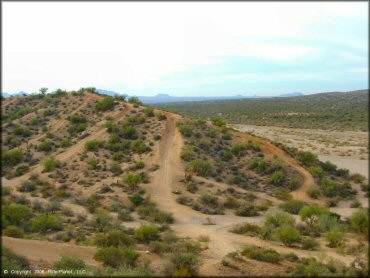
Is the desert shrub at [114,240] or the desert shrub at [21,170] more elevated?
the desert shrub at [21,170]

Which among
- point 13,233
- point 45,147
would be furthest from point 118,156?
point 13,233

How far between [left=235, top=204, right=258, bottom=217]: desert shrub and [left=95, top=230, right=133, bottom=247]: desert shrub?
8.68 meters

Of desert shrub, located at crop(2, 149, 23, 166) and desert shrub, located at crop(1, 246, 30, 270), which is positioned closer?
desert shrub, located at crop(1, 246, 30, 270)

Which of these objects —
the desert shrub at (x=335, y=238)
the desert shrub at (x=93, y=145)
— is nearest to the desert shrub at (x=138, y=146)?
the desert shrub at (x=93, y=145)

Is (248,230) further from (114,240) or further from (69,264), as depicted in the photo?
(69,264)

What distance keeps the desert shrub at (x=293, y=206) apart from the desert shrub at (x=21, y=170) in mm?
19533

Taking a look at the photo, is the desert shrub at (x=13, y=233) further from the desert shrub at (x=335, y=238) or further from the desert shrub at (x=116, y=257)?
the desert shrub at (x=335, y=238)

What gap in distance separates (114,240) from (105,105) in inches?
1167

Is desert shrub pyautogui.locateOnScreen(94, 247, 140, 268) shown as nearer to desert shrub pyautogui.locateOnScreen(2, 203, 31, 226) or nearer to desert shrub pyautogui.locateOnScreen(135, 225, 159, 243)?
desert shrub pyautogui.locateOnScreen(135, 225, 159, 243)

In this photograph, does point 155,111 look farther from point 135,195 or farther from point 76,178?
point 135,195

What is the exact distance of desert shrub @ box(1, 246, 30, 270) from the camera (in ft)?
39.9

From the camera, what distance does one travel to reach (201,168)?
29.9 meters

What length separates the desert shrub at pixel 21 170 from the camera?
3113 cm

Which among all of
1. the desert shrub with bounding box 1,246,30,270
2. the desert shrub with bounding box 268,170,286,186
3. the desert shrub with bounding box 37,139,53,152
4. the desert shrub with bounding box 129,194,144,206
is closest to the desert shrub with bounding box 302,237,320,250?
the desert shrub with bounding box 1,246,30,270
